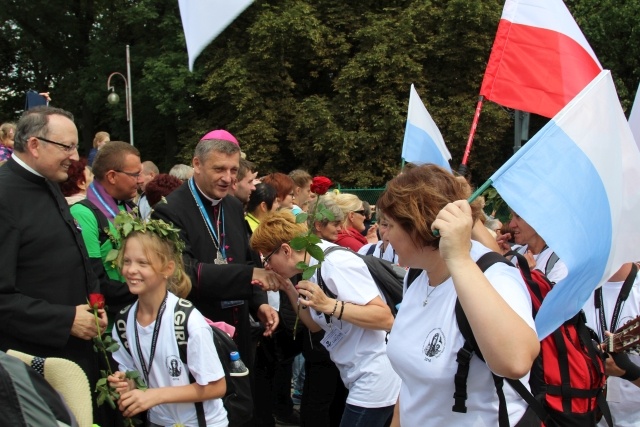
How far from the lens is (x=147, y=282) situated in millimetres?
3373

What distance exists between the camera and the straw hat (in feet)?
7.74

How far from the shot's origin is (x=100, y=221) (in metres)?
4.21


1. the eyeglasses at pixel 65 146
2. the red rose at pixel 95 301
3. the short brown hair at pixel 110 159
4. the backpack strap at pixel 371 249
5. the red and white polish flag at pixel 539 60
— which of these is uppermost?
the red and white polish flag at pixel 539 60

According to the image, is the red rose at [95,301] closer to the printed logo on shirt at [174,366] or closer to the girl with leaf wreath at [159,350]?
the girl with leaf wreath at [159,350]

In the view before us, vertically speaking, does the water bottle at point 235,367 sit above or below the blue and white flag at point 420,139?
below

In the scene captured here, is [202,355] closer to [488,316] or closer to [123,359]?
[123,359]

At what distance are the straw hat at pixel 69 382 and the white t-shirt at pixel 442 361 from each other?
3.47 ft

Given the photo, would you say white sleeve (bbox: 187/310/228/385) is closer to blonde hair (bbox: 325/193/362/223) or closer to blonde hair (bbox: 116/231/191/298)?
blonde hair (bbox: 116/231/191/298)

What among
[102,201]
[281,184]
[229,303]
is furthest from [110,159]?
[281,184]

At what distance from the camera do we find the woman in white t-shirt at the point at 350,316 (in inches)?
147

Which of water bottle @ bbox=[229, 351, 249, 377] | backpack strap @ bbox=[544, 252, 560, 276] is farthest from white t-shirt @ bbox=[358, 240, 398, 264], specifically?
water bottle @ bbox=[229, 351, 249, 377]

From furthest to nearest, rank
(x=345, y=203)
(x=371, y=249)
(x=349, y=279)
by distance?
(x=371, y=249), (x=345, y=203), (x=349, y=279)

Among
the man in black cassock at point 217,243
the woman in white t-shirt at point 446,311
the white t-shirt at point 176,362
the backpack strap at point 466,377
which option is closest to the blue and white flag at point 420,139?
the man in black cassock at point 217,243

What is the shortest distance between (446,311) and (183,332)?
137 cm
